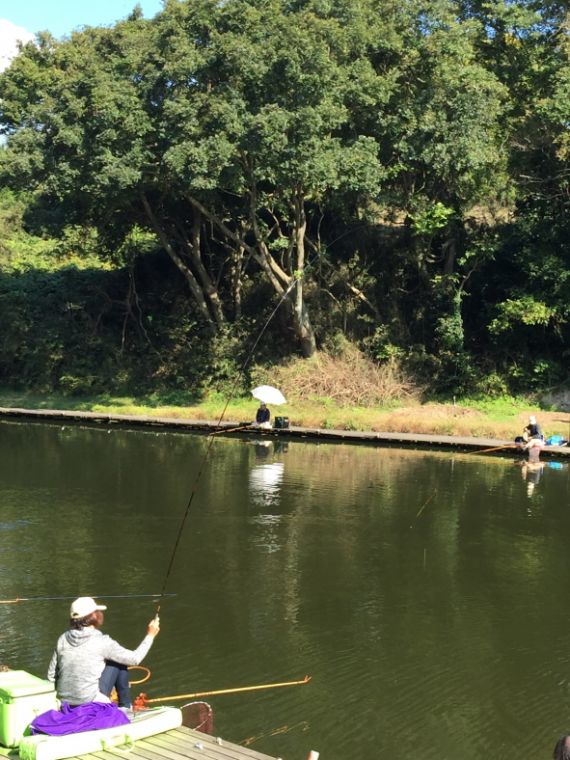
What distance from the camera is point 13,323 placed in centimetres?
3653

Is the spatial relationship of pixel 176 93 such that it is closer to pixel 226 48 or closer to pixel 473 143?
pixel 226 48

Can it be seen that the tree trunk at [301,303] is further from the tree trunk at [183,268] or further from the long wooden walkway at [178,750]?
the long wooden walkway at [178,750]

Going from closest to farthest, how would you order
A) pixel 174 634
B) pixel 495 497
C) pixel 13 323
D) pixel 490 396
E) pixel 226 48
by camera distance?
pixel 174 634 < pixel 495 497 < pixel 226 48 < pixel 490 396 < pixel 13 323

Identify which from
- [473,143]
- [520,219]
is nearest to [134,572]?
[473,143]

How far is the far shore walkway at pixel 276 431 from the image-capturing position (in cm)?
2484

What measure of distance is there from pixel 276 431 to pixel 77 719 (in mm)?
20793

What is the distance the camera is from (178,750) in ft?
21.1

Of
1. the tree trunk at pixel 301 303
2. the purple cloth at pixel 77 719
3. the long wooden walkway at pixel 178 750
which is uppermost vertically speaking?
the tree trunk at pixel 301 303

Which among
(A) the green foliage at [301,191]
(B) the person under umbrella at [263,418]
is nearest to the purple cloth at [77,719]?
(A) the green foliage at [301,191]

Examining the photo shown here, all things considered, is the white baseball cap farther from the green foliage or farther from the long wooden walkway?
the green foliage

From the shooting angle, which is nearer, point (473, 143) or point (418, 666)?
point (418, 666)

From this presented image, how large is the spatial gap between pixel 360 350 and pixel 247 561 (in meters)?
21.0

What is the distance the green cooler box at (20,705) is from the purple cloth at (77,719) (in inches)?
6.2

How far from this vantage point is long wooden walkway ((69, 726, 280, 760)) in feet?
20.5
